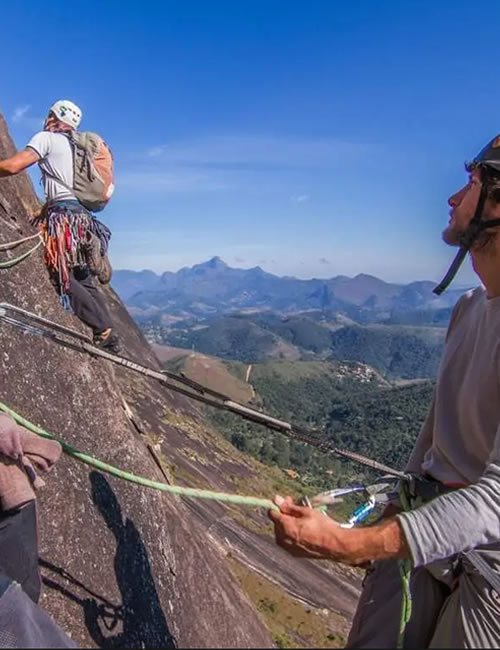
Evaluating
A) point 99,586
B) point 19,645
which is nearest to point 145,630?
point 99,586

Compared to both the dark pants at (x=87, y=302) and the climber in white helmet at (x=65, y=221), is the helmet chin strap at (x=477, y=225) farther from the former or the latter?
the dark pants at (x=87, y=302)

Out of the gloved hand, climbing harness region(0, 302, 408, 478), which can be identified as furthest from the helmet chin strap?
the gloved hand

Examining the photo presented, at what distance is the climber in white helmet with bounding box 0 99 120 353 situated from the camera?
757 centimetres

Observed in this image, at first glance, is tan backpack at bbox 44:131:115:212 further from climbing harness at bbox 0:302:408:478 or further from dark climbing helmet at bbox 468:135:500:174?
dark climbing helmet at bbox 468:135:500:174

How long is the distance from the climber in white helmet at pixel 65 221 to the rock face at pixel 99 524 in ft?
1.14

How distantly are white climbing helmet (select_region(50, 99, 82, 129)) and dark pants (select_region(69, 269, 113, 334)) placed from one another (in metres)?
2.34

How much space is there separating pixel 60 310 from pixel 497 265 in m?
6.34

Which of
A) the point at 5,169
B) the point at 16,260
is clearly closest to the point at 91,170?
the point at 5,169

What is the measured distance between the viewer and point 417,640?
4.07m

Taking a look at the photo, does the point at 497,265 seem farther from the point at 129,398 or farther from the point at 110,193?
the point at 129,398

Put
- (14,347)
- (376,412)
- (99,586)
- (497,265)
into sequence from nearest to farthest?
(497,265)
(99,586)
(14,347)
(376,412)

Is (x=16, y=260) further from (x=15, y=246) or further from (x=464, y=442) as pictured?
(x=464, y=442)

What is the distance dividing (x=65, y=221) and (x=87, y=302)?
1.40m

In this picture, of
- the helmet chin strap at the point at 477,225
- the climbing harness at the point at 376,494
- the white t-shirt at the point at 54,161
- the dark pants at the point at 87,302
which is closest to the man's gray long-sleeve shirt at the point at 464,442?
the climbing harness at the point at 376,494
